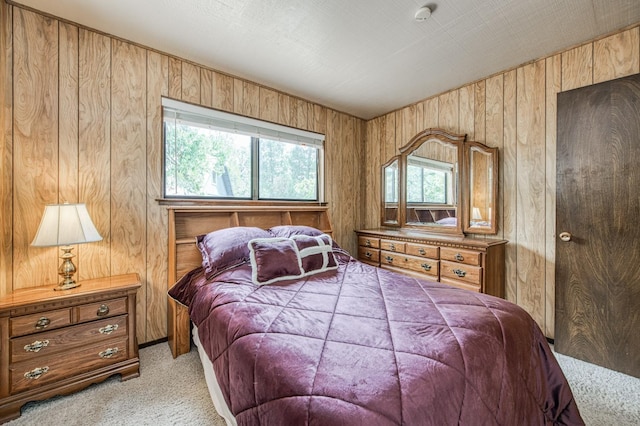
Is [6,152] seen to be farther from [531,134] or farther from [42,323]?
[531,134]

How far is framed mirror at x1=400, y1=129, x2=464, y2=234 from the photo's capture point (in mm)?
3023

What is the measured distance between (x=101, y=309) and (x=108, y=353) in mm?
313

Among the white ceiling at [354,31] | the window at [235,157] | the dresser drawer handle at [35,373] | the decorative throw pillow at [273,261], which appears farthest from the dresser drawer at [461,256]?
the dresser drawer handle at [35,373]

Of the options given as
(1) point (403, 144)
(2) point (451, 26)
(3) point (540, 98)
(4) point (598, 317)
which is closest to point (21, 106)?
(2) point (451, 26)

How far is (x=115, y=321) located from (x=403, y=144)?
352cm

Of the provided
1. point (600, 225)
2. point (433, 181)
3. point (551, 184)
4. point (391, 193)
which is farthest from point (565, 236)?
point (391, 193)

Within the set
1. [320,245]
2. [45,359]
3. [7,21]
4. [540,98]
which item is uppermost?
[7,21]

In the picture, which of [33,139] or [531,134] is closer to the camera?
[33,139]

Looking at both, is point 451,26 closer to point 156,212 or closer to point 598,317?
point 598,317

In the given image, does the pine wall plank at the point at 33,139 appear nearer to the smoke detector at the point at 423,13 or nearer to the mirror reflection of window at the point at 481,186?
the smoke detector at the point at 423,13

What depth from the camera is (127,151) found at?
2.26 meters

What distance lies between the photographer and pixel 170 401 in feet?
5.62

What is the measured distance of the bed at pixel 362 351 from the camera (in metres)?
0.84

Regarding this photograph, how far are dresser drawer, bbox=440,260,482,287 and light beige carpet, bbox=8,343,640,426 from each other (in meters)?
0.85
